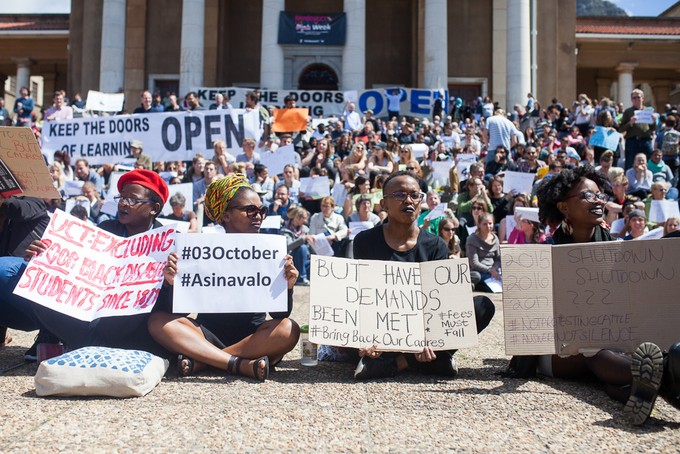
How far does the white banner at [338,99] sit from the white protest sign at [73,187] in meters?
10.5

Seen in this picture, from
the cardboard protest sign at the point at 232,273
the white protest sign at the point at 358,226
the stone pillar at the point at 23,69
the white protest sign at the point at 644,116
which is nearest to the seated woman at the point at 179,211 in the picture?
the white protest sign at the point at 358,226

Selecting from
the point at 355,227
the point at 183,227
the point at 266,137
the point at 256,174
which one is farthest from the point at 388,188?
the point at 266,137

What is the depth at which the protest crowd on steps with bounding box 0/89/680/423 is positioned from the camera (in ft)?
14.9

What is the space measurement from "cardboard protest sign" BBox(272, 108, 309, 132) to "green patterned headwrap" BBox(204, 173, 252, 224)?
12273 mm

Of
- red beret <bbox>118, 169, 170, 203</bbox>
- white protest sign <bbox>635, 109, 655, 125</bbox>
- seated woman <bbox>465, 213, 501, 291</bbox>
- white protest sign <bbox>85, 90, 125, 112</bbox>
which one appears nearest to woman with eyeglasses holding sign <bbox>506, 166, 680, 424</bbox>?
red beret <bbox>118, 169, 170, 203</bbox>

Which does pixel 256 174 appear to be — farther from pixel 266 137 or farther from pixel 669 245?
pixel 669 245

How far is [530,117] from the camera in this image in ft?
64.4

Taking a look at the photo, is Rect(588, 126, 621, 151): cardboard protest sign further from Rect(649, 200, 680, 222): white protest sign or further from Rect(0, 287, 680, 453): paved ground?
Rect(0, 287, 680, 453): paved ground

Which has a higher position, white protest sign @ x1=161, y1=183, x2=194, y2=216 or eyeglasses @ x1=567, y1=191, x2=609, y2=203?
white protest sign @ x1=161, y1=183, x2=194, y2=216

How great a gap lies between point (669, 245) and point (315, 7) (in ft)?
94.2

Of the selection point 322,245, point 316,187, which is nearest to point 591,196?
point 322,245

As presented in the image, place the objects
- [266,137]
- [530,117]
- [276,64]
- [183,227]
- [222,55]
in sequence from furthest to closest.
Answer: [222,55] < [276,64] < [530,117] < [266,137] < [183,227]

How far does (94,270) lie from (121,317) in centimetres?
37

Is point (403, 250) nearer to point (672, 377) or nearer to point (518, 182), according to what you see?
point (672, 377)
